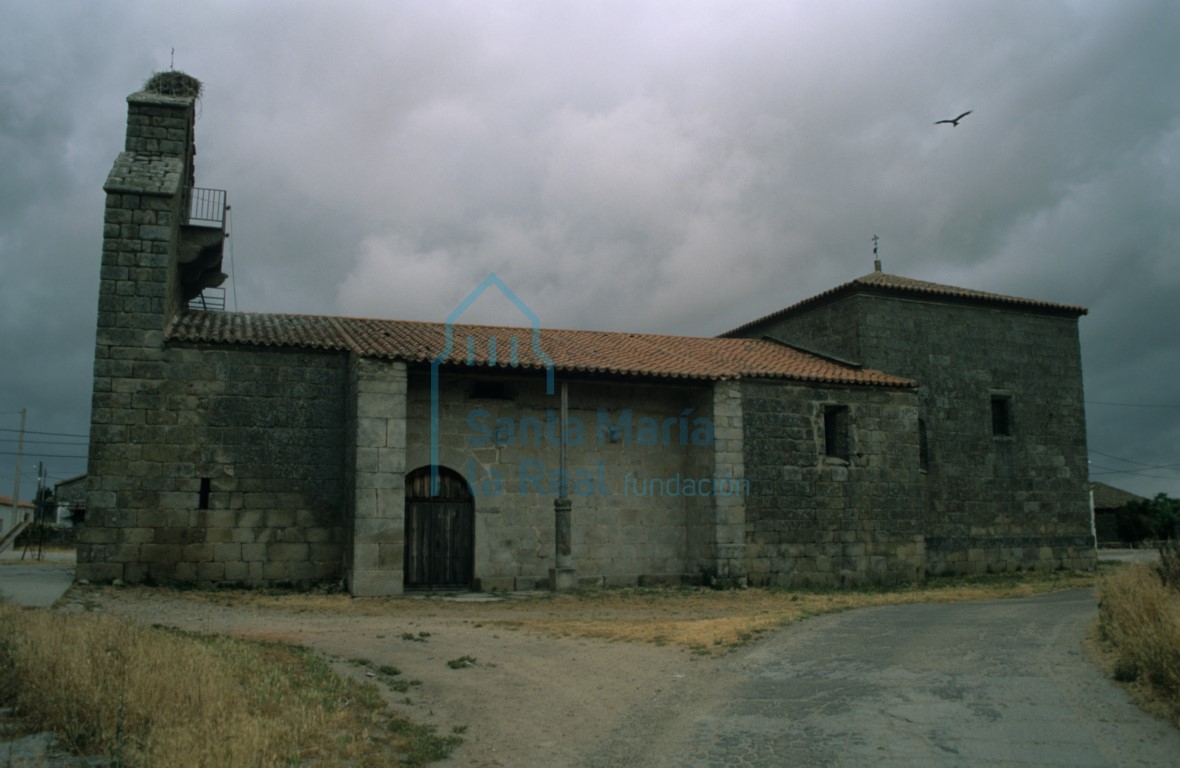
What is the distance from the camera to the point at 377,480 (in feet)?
47.1

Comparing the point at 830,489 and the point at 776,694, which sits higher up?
the point at 830,489

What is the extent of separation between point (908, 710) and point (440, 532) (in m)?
10.6

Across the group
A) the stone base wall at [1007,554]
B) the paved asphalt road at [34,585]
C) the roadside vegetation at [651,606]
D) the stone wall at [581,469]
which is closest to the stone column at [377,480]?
the roadside vegetation at [651,606]

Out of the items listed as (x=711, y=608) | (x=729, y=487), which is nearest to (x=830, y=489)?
(x=729, y=487)

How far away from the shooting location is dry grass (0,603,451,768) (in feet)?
16.8

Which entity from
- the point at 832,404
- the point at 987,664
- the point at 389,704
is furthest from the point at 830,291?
the point at 389,704

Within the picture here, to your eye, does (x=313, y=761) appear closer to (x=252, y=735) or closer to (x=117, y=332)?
(x=252, y=735)

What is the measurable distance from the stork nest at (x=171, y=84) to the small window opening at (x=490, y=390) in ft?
25.7

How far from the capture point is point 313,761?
210 inches

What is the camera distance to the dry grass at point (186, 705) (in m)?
5.12

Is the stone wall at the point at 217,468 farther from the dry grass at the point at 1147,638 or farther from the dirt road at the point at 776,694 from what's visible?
the dry grass at the point at 1147,638

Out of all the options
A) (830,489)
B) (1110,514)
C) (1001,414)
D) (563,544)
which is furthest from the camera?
(1110,514)

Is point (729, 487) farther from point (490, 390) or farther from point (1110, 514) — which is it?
point (1110, 514)

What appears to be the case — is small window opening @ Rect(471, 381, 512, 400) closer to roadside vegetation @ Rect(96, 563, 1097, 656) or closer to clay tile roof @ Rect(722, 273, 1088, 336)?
roadside vegetation @ Rect(96, 563, 1097, 656)
